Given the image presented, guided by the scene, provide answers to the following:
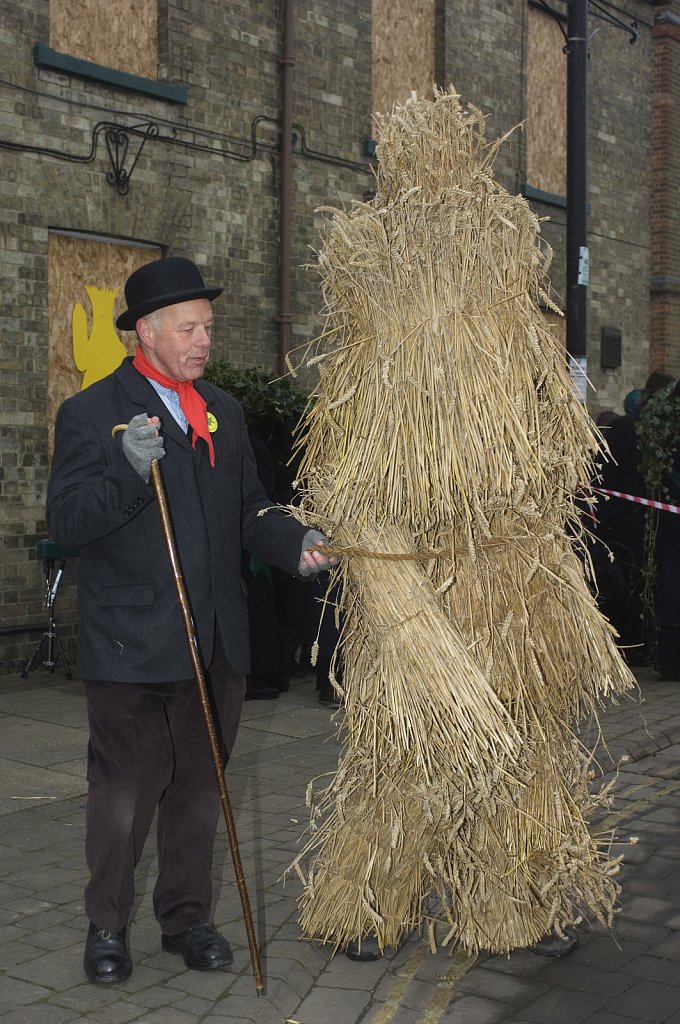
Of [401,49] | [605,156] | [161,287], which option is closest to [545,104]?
[605,156]

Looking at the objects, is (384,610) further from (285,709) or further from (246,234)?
(246,234)

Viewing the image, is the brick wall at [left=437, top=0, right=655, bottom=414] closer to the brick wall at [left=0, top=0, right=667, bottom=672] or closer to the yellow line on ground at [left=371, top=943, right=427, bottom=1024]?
the brick wall at [left=0, top=0, right=667, bottom=672]

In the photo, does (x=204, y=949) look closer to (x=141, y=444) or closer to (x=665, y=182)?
(x=141, y=444)

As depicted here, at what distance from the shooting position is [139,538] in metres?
3.76

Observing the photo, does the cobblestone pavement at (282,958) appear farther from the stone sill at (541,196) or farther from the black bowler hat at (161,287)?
the stone sill at (541,196)

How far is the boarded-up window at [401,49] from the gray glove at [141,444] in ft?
31.9

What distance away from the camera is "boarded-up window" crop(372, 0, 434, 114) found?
41.6ft

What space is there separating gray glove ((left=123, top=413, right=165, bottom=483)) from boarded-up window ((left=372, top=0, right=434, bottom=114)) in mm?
9715

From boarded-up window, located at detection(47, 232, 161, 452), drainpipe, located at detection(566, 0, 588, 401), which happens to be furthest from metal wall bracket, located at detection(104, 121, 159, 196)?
drainpipe, located at detection(566, 0, 588, 401)

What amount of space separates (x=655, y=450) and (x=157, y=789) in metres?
6.03

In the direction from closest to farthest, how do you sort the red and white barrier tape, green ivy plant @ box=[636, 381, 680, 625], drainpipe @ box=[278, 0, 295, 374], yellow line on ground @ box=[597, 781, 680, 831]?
yellow line on ground @ box=[597, 781, 680, 831] → the red and white barrier tape → green ivy plant @ box=[636, 381, 680, 625] → drainpipe @ box=[278, 0, 295, 374]

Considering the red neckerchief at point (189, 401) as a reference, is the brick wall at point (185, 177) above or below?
above

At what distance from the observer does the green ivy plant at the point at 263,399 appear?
27.6 feet

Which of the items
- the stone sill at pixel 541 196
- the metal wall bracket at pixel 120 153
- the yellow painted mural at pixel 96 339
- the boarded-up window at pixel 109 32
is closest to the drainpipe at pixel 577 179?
the boarded-up window at pixel 109 32
